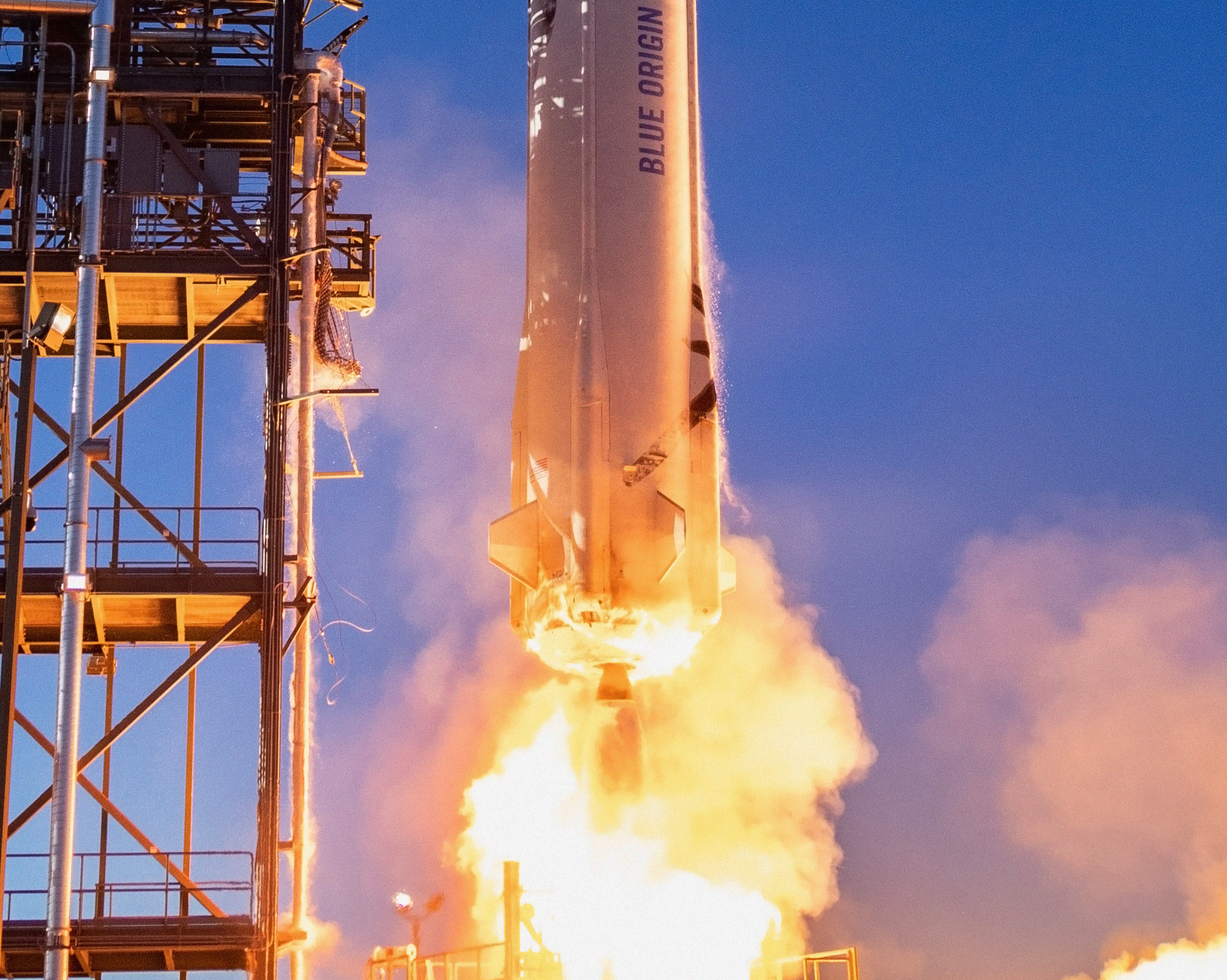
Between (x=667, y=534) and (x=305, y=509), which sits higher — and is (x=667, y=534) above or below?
below

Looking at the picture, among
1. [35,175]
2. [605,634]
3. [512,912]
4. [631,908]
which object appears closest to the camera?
[605,634]

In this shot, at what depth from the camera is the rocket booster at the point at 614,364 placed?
20.7 m

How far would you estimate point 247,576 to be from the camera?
945 inches

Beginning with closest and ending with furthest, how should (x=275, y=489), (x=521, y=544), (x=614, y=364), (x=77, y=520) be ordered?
(x=614, y=364) → (x=521, y=544) → (x=77, y=520) → (x=275, y=489)

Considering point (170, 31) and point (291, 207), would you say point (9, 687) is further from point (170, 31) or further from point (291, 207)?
point (170, 31)

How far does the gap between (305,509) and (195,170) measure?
5.24m

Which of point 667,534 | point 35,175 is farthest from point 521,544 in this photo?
point 35,175

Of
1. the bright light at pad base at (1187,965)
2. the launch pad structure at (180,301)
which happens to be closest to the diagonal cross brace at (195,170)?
the launch pad structure at (180,301)

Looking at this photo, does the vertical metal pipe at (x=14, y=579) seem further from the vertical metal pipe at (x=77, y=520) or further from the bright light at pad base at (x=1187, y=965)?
the bright light at pad base at (x=1187, y=965)

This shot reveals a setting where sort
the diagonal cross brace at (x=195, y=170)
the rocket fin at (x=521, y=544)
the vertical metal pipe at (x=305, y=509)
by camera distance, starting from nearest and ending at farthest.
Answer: the rocket fin at (x=521, y=544)
the vertical metal pipe at (x=305, y=509)
the diagonal cross brace at (x=195, y=170)

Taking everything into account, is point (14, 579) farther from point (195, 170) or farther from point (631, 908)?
point (195, 170)

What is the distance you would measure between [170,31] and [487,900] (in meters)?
16.4

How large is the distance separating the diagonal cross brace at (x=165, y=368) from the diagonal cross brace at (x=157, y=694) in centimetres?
321

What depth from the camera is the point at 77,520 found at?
76.3 feet
